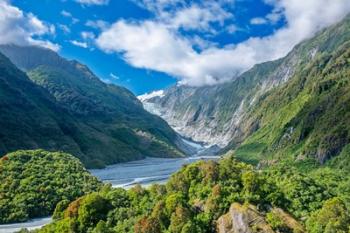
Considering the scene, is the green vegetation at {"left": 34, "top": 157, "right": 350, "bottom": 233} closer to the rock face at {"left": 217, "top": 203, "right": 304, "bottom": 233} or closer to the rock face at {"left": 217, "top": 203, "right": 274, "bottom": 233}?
the rock face at {"left": 217, "top": 203, "right": 304, "bottom": 233}

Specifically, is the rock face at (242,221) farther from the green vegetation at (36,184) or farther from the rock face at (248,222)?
the green vegetation at (36,184)

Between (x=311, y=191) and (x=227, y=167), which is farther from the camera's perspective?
(x=311, y=191)

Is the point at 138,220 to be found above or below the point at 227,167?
below

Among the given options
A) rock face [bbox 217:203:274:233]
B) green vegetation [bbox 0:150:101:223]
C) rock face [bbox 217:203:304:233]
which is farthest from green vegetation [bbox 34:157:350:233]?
green vegetation [bbox 0:150:101:223]

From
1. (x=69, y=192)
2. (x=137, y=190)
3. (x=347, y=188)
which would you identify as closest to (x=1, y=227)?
(x=69, y=192)

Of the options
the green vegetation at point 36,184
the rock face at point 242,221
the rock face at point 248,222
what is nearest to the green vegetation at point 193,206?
the rock face at point 248,222

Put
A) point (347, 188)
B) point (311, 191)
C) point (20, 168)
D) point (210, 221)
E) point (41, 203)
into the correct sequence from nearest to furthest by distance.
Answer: point (210, 221)
point (311, 191)
point (41, 203)
point (20, 168)
point (347, 188)

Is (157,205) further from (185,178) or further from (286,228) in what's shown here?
Answer: (286,228)
